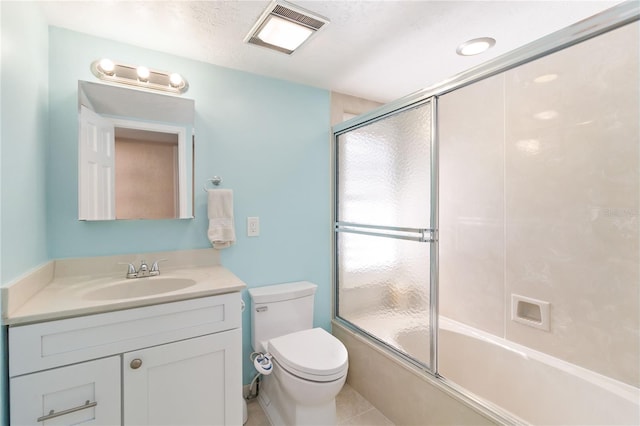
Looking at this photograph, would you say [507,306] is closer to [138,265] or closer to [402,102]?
[402,102]

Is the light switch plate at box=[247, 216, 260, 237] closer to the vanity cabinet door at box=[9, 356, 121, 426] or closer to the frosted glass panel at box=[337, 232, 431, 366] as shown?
the frosted glass panel at box=[337, 232, 431, 366]

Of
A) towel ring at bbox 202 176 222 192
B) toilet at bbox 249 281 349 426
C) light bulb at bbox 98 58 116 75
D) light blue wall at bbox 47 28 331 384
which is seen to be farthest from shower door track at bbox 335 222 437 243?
light bulb at bbox 98 58 116 75

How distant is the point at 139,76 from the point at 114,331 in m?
1.31

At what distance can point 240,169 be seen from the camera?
197 cm

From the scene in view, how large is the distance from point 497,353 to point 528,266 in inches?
22.6

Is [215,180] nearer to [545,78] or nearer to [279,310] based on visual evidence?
[279,310]

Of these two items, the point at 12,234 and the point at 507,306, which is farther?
the point at 507,306

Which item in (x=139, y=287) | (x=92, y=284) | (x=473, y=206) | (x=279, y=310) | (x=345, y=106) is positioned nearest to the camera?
(x=92, y=284)

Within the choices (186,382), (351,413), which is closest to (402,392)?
(351,413)

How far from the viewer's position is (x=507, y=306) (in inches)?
75.6

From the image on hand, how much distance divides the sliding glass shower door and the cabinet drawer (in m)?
0.94

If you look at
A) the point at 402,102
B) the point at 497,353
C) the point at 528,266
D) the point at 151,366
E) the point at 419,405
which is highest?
the point at 402,102

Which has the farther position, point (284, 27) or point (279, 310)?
point (279, 310)

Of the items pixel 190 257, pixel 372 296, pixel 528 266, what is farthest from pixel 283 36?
pixel 528 266
